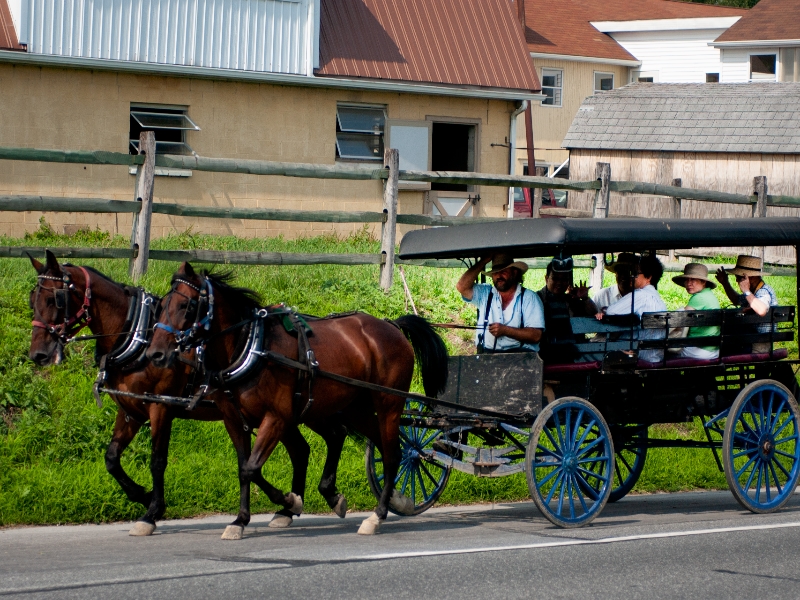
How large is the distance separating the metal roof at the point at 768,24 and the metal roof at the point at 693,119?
409 inches

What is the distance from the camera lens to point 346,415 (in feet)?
29.1

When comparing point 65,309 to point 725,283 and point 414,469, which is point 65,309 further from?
point 725,283

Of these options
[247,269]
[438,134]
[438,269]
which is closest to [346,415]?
[247,269]

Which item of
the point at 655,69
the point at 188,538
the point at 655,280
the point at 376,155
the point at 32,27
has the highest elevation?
the point at 655,69

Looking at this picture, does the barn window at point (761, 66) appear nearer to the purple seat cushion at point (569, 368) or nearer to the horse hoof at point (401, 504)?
the purple seat cushion at point (569, 368)

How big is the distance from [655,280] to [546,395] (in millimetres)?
1772

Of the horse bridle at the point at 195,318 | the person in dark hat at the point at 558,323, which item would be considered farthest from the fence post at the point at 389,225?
the horse bridle at the point at 195,318

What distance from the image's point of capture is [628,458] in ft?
36.1

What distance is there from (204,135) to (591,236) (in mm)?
12429

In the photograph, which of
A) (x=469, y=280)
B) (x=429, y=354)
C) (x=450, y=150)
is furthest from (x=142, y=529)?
(x=450, y=150)

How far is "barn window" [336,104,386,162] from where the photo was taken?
21.0 meters

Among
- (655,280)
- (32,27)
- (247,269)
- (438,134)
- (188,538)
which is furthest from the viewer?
(438,134)

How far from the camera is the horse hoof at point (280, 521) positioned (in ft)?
27.4

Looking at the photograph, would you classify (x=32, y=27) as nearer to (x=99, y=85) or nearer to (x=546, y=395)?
(x=99, y=85)
